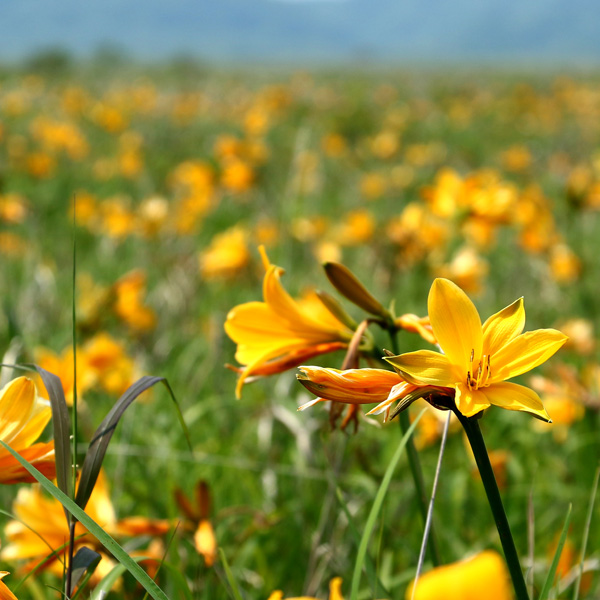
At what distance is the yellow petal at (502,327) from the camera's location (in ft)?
2.22

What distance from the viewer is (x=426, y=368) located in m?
0.62

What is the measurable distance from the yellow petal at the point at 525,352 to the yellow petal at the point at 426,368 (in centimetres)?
6

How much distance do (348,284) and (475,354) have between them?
0.82 feet

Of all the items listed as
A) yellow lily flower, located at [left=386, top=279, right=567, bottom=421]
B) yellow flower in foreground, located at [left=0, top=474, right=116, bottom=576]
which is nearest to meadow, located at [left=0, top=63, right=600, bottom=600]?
yellow flower in foreground, located at [left=0, top=474, right=116, bottom=576]

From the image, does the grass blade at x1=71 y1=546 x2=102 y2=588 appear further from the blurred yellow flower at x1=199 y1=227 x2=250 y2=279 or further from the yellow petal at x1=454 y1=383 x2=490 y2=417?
the blurred yellow flower at x1=199 y1=227 x2=250 y2=279

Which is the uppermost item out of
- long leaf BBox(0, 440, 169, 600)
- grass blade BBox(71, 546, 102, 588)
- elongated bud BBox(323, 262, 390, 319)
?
elongated bud BBox(323, 262, 390, 319)

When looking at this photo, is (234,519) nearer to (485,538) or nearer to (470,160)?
(485,538)

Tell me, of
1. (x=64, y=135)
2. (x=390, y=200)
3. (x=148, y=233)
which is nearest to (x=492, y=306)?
(x=148, y=233)

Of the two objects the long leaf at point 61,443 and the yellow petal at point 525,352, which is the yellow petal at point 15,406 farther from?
the yellow petal at point 525,352

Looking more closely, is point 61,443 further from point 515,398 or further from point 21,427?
point 515,398

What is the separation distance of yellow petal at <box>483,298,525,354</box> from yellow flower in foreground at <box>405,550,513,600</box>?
377 mm

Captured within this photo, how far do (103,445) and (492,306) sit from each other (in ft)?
9.81

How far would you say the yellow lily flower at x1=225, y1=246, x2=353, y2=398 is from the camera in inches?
35.7

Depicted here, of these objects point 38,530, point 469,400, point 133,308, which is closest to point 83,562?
point 38,530
